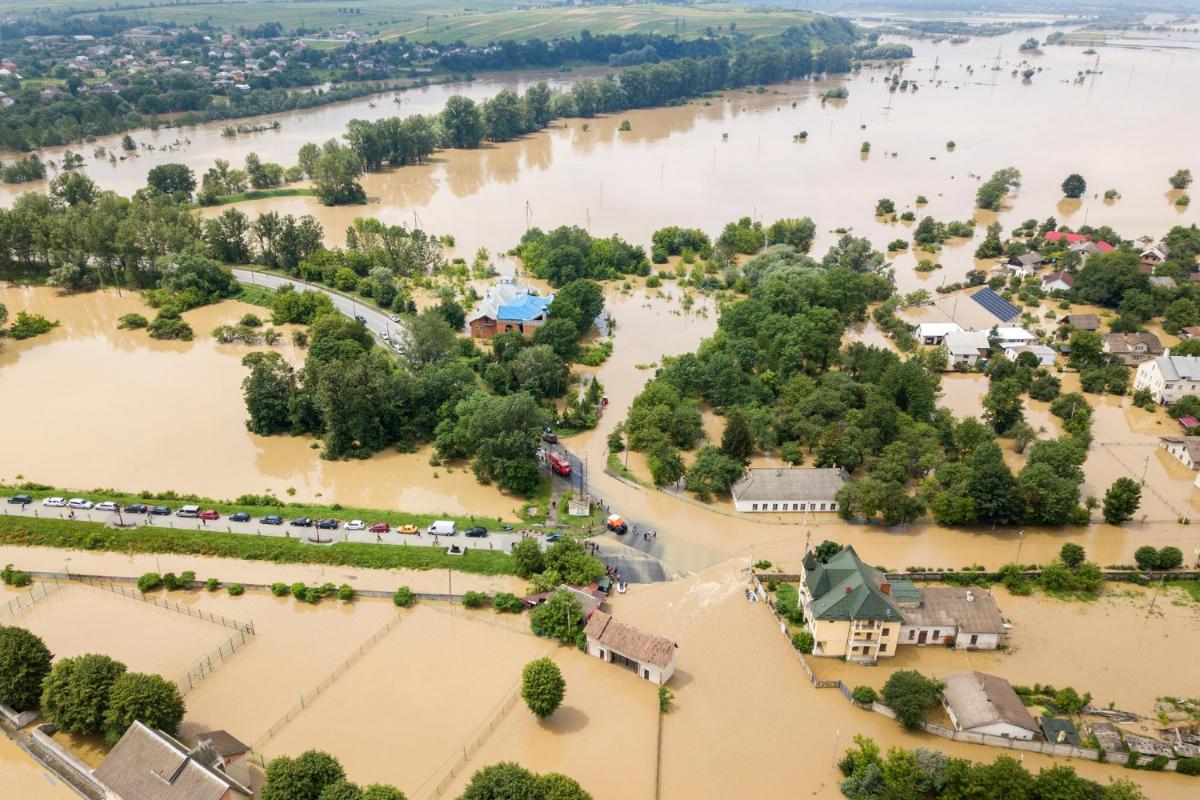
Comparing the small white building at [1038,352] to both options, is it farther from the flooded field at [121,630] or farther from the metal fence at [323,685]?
the flooded field at [121,630]

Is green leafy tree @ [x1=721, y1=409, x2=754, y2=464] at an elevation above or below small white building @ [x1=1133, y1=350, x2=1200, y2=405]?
above

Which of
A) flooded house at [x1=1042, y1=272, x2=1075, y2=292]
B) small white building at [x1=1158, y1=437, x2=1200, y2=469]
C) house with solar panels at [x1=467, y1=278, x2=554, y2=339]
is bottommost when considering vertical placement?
small white building at [x1=1158, y1=437, x2=1200, y2=469]

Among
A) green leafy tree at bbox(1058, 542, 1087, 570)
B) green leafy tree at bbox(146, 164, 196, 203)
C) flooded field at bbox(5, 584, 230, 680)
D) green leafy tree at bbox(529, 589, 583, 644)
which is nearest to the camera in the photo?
flooded field at bbox(5, 584, 230, 680)

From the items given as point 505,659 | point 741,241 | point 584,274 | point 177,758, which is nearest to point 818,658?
point 505,659

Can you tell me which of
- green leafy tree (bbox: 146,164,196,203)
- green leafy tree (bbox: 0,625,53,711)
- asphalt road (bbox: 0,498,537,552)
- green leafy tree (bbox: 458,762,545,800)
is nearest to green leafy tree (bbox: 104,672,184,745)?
green leafy tree (bbox: 0,625,53,711)

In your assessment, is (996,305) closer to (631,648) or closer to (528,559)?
(528,559)

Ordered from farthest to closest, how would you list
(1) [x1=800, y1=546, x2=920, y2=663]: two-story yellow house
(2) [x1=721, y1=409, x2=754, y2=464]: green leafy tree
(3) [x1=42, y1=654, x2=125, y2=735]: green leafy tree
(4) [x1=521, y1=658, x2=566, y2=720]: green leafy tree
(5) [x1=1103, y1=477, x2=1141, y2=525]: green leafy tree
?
(2) [x1=721, y1=409, x2=754, y2=464]: green leafy tree, (5) [x1=1103, y1=477, x2=1141, y2=525]: green leafy tree, (1) [x1=800, y1=546, x2=920, y2=663]: two-story yellow house, (4) [x1=521, y1=658, x2=566, y2=720]: green leafy tree, (3) [x1=42, y1=654, x2=125, y2=735]: green leafy tree

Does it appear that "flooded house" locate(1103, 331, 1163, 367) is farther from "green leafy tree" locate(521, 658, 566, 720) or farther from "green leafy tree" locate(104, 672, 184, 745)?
"green leafy tree" locate(104, 672, 184, 745)
